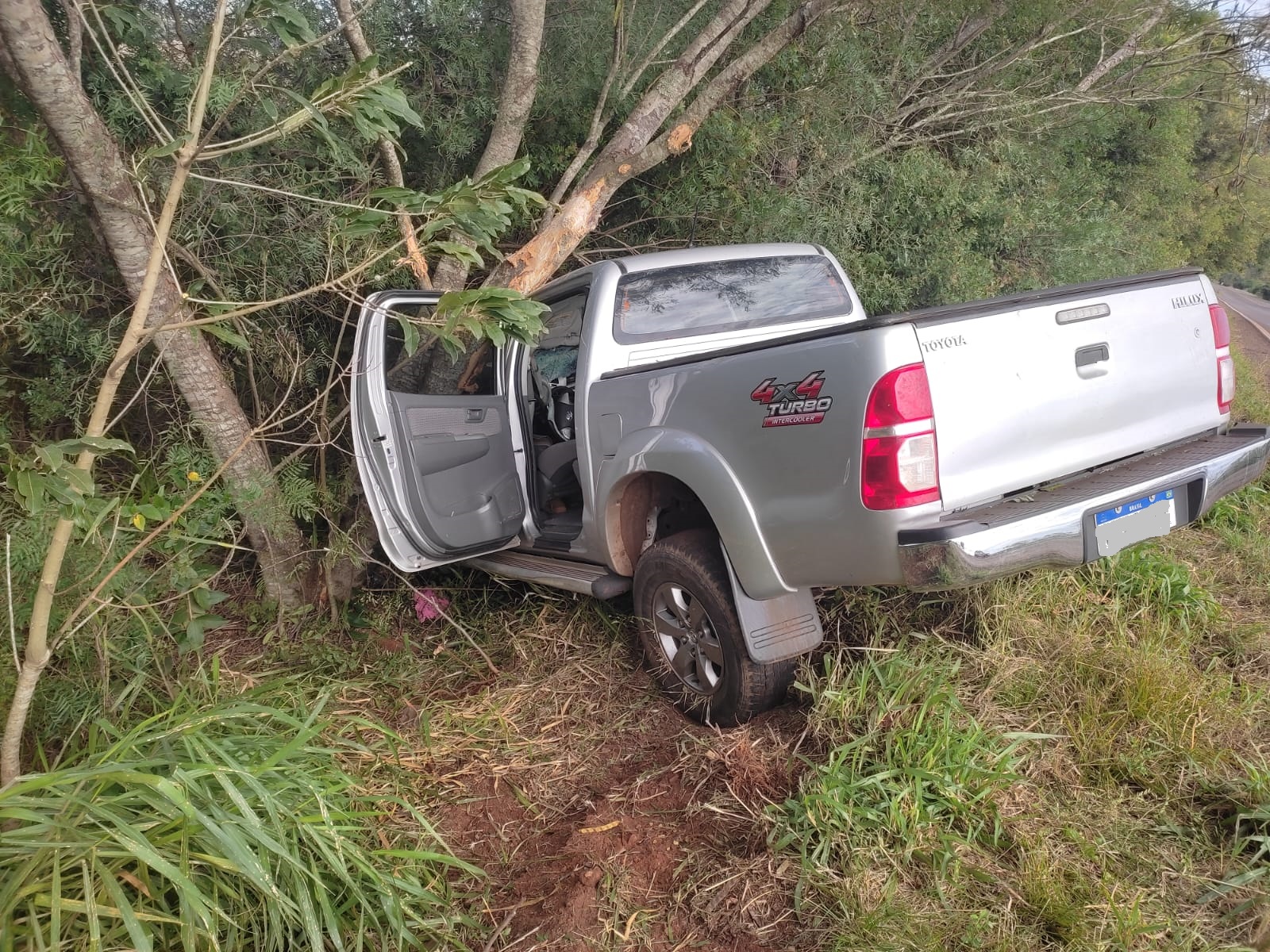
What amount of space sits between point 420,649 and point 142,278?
2.16 meters

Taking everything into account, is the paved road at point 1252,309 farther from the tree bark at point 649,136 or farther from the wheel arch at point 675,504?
the wheel arch at point 675,504

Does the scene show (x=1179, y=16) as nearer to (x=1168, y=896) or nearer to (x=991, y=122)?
(x=991, y=122)

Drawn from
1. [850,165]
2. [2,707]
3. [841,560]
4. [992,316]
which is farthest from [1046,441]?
[850,165]

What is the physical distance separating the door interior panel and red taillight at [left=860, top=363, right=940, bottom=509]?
2.28m

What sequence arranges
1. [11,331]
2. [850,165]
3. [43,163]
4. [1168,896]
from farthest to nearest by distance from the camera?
[850,165] < [11,331] < [43,163] < [1168,896]

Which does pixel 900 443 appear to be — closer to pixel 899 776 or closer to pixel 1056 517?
pixel 1056 517

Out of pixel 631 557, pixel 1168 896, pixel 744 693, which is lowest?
pixel 1168 896

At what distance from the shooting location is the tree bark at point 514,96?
5.09 metres

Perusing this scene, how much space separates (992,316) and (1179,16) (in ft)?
28.7

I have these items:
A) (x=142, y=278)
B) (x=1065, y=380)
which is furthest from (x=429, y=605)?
(x=1065, y=380)

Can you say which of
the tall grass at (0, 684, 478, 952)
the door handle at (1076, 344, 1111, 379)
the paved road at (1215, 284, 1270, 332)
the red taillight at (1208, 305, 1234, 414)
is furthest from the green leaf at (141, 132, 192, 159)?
the paved road at (1215, 284, 1270, 332)

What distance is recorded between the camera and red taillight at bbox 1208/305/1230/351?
138 inches

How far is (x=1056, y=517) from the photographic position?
283 centimetres

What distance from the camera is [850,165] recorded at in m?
7.59
